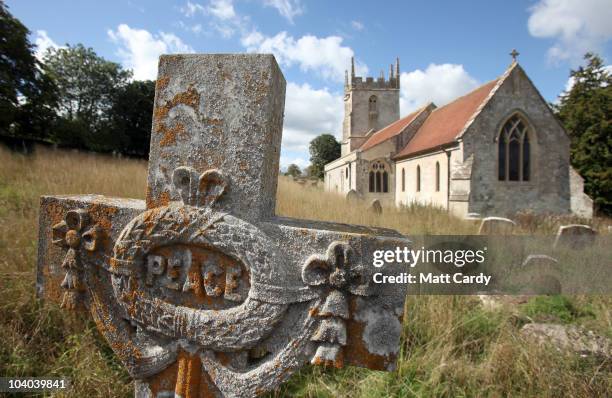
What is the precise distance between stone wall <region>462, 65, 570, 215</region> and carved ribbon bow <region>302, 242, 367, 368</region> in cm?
1547

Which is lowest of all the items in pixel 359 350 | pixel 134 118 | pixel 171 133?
pixel 359 350

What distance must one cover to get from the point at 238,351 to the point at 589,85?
35.2 m

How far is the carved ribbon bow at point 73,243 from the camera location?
1.70 metres

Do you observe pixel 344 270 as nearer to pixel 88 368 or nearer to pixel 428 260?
pixel 88 368

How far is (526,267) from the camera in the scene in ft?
18.2

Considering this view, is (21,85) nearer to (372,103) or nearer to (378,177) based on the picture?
(378,177)

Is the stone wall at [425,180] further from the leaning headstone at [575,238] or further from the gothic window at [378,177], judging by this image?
the leaning headstone at [575,238]

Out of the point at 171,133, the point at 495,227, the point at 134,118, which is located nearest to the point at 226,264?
the point at 171,133

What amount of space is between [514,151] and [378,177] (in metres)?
10.1

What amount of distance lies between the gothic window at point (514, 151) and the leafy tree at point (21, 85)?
26.9 m

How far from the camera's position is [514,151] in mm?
15422

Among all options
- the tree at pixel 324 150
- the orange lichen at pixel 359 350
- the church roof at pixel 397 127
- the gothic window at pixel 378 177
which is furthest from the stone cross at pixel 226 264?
the tree at pixel 324 150

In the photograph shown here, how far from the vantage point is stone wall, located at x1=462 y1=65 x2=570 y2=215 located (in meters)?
14.9

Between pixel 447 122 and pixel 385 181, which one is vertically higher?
pixel 447 122
